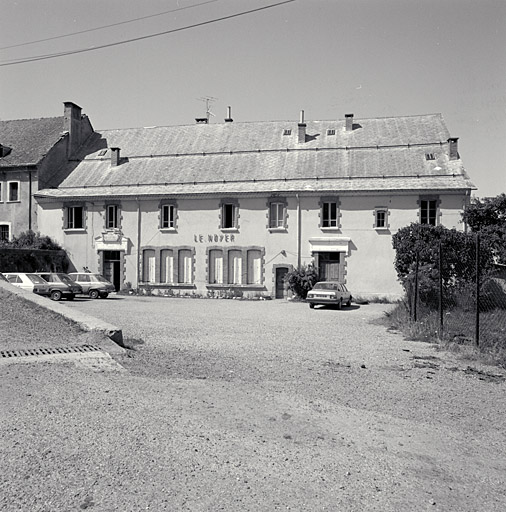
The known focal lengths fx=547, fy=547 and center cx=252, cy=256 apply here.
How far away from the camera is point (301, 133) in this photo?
35562 mm

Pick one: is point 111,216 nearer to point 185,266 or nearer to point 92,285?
point 185,266

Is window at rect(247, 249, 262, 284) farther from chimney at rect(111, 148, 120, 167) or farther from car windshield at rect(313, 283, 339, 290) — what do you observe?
chimney at rect(111, 148, 120, 167)

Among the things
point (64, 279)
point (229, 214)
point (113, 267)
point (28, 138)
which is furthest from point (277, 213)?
point (28, 138)

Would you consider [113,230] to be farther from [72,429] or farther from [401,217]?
[72,429]

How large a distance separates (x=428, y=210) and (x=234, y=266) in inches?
445

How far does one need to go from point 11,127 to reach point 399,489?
136 ft

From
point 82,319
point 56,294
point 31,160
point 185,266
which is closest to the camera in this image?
Result: point 82,319

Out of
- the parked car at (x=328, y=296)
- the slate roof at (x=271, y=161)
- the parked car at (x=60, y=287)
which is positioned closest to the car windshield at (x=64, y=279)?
the parked car at (x=60, y=287)

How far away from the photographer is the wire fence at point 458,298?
12930mm

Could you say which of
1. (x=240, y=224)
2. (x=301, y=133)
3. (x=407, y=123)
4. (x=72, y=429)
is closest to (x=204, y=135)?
(x=301, y=133)

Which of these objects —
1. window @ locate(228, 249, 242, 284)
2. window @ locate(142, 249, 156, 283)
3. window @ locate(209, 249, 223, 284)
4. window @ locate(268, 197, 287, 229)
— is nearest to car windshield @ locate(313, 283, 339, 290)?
window @ locate(268, 197, 287, 229)

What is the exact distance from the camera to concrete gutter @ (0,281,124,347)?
944cm

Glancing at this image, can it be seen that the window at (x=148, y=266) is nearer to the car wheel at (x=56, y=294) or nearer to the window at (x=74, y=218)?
the window at (x=74, y=218)

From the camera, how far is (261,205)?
31.8 m
